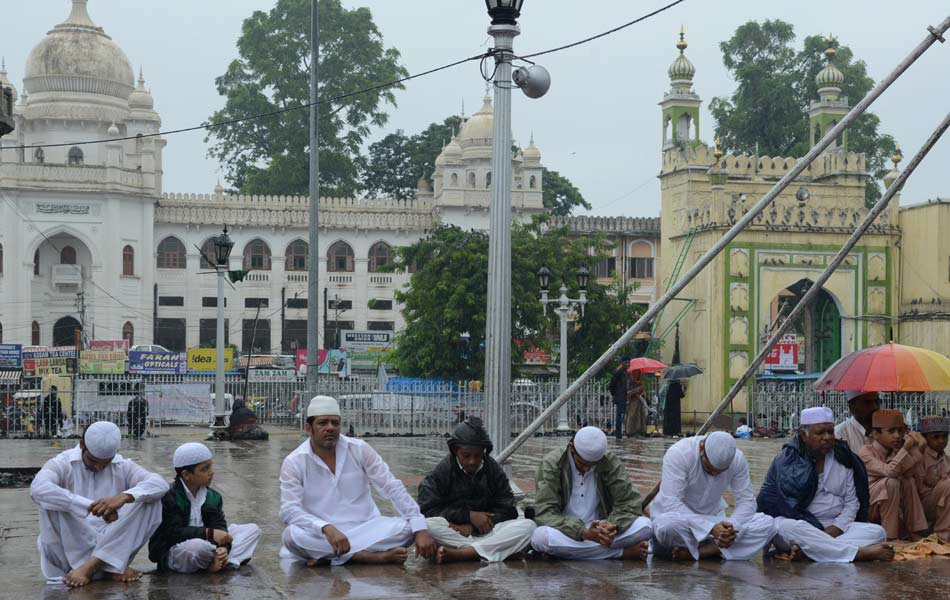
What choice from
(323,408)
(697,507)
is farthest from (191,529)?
(697,507)

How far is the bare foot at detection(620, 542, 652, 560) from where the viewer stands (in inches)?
285

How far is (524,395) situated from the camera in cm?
2244

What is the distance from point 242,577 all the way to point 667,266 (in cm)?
2373

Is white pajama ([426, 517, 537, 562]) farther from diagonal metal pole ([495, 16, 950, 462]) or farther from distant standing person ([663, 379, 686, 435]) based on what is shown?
distant standing person ([663, 379, 686, 435])

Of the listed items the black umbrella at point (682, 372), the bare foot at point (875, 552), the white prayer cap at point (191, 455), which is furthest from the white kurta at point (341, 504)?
the black umbrella at point (682, 372)

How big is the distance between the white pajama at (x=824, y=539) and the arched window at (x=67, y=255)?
4489 centimetres

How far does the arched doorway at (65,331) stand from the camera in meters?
47.9

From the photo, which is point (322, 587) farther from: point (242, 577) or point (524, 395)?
point (524, 395)

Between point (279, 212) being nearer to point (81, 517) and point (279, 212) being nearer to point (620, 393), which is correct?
point (620, 393)

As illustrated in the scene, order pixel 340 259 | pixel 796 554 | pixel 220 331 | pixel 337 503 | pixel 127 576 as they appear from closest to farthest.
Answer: pixel 127 576
pixel 337 503
pixel 796 554
pixel 220 331
pixel 340 259

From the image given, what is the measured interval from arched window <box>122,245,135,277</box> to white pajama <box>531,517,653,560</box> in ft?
142

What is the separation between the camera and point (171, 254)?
49.5m

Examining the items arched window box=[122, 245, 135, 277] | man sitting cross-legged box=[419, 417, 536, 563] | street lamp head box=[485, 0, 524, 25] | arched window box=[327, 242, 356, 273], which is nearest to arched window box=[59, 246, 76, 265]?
arched window box=[122, 245, 135, 277]

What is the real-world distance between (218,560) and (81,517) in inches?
28.7
